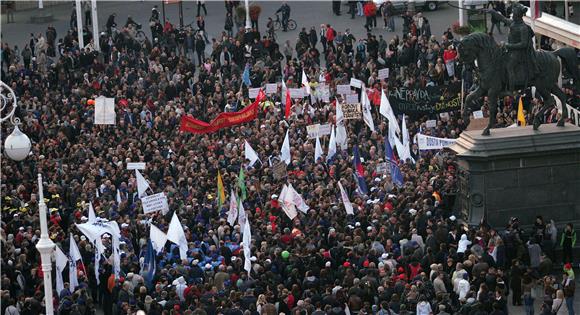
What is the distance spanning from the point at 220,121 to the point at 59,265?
38.6 feet

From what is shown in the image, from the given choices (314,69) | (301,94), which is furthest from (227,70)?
(301,94)

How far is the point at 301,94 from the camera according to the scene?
174 ft

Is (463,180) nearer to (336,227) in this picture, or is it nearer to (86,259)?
(336,227)

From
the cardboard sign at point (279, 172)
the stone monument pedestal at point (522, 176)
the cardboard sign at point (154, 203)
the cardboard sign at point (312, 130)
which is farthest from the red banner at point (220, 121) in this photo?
the stone monument pedestal at point (522, 176)

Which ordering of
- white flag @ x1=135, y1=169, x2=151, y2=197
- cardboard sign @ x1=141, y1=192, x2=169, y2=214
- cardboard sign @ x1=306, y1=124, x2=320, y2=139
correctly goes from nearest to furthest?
cardboard sign @ x1=141, y1=192, x2=169, y2=214, white flag @ x1=135, y1=169, x2=151, y2=197, cardboard sign @ x1=306, y1=124, x2=320, y2=139

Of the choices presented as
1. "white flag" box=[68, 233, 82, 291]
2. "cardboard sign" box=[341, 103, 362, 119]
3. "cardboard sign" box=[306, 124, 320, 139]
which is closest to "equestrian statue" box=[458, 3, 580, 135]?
"cardboard sign" box=[306, 124, 320, 139]

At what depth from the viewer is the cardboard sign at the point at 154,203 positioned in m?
41.9

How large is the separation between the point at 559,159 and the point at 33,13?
40190mm

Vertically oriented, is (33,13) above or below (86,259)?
above

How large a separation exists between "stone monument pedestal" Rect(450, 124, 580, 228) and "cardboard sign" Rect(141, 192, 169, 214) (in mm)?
7112

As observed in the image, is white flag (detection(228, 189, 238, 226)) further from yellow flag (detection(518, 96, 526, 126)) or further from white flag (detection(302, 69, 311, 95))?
white flag (detection(302, 69, 311, 95))

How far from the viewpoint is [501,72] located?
4250 cm

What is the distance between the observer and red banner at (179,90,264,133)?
48.8 meters

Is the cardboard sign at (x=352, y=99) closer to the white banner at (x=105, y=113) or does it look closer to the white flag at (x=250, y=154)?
the white flag at (x=250, y=154)
